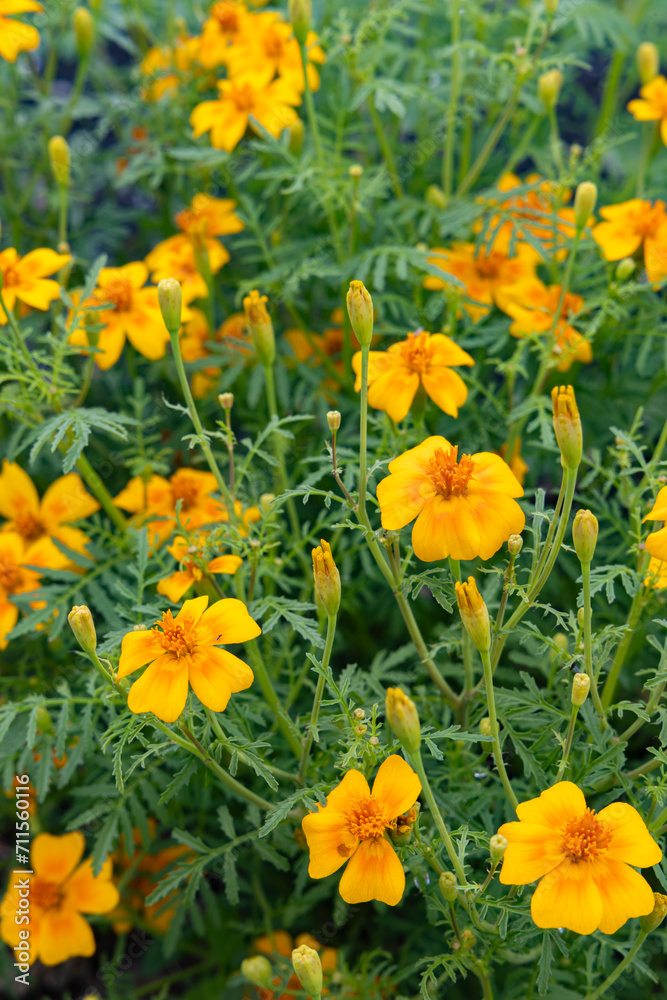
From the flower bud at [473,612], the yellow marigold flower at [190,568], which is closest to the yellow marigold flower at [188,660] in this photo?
the yellow marigold flower at [190,568]

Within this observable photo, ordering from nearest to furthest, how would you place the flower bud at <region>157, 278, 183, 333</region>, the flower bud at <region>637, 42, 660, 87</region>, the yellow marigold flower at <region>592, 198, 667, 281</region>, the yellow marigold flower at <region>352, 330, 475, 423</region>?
the flower bud at <region>157, 278, 183, 333</region> → the yellow marigold flower at <region>352, 330, 475, 423</region> → the yellow marigold flower at <region>592, 198, 667, 281</region> → the flower bud at <region>637, 42, 660, 87</region>

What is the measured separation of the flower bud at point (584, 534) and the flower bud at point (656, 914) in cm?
40

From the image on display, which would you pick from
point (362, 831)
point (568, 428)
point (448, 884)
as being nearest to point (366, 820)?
point (362, 831)

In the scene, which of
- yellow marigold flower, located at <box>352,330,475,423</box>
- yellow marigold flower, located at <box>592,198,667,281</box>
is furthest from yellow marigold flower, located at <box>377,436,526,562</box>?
A: yellow marigold flower, located at <box>592,198,667,281</box>

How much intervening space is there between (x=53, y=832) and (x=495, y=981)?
0.96 metres

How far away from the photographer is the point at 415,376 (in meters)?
1.33

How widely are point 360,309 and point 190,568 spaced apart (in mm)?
454

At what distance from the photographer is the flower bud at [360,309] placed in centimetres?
104

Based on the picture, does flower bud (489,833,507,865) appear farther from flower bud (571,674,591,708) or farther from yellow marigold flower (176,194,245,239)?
yellow marigold flower (176,194,245,239)

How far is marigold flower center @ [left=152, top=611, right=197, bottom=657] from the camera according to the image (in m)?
1.05

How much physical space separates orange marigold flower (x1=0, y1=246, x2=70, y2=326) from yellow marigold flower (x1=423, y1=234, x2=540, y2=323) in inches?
28.4

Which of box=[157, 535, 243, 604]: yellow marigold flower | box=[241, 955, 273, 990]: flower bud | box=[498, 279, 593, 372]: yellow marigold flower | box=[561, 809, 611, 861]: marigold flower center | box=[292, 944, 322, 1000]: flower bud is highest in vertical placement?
box=[498, 279, 593, 372]: yellow marigold flower

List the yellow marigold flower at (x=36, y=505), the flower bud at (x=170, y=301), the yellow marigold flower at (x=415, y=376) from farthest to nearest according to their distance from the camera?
the yellow marigold flower at (x=36, y=505), the yellow marigold flower at (x=415, y=376), the flower bud at (x=170, y=301)

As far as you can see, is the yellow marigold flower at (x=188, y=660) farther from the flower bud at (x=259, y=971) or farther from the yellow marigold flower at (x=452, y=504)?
the flower bud at (x=259, y=971)
